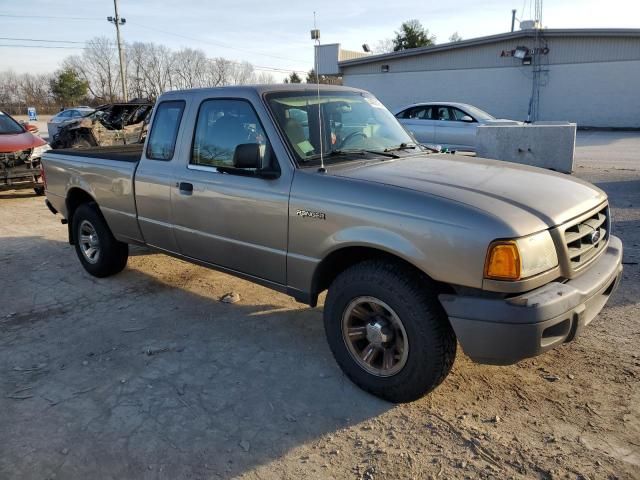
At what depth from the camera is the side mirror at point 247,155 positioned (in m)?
3.43

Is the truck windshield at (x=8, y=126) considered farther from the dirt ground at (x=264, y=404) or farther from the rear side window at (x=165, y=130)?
the rear side window at (x=165, y=130)

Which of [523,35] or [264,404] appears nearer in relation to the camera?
[264,404]

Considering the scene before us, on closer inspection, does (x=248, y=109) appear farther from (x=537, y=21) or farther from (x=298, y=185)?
(x=537, y=21)

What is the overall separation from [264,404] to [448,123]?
1151 centimetres

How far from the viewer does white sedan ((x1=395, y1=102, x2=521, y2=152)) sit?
42.7ft

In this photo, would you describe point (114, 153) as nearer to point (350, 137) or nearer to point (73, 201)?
point (73, 201)

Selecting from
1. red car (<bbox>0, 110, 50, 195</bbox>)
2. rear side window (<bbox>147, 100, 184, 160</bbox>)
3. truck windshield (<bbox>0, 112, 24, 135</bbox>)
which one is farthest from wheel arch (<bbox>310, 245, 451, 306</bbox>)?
truck windshield (<bbox>0, 112, 24, 135</bbox>)

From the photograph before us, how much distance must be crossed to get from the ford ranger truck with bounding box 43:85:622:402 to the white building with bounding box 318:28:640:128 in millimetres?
26390

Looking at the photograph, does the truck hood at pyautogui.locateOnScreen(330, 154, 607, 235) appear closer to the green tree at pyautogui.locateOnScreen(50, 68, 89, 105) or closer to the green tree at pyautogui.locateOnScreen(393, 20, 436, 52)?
the green tree at pyautogui.locateOnScreen(393, 20, 436, 52)

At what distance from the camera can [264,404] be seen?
3.23 m

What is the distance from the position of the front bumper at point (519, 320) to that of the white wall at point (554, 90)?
27.7 m

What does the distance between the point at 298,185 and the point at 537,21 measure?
2809 cm

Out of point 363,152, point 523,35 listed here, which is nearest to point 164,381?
point 363,152

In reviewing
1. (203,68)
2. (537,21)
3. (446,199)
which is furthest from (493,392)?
(203,68)
